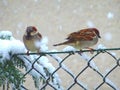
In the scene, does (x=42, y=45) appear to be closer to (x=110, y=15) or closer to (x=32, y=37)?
(x=32, y=37)

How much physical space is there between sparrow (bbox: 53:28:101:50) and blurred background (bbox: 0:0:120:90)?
1.61 m

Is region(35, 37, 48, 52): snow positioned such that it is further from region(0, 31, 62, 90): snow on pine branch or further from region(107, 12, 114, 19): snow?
region(107, 12, 114, 19): snow

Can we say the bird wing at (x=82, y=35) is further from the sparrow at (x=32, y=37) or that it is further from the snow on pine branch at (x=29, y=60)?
the snow on pine branch at (x=29, y=60)

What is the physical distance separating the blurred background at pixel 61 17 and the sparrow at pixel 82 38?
5.27 ft

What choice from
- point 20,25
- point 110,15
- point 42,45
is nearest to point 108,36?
point 110,15

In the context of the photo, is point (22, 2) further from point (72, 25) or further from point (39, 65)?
point (39, 65)

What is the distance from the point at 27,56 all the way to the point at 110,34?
6.64 ft

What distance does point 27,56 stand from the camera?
0.77 meters

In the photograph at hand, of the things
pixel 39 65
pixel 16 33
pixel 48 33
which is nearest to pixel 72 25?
pixel 48 33

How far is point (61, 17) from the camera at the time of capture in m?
2.94

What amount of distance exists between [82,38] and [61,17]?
6.19 feet

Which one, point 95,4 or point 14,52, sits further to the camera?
point 95,4

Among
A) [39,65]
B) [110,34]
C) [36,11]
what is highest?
[36,11]

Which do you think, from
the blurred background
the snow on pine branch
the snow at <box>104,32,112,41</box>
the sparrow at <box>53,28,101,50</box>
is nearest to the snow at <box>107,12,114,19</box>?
the blurred background
